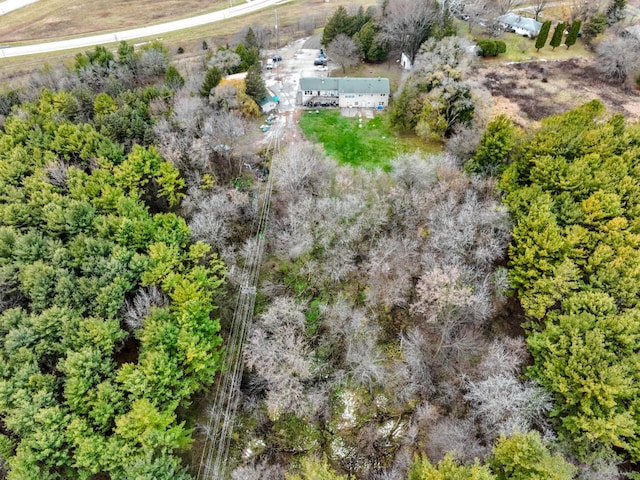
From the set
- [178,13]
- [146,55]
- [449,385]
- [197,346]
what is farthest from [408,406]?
[178,13]

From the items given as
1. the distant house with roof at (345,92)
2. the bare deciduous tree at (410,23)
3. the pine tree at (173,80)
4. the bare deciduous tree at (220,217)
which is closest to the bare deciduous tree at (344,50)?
the bare deciduous tree at (410,23)

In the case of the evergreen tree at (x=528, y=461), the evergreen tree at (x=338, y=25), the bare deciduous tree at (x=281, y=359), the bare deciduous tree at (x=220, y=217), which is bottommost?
the bare deciduous tree at (x=281, y=359)

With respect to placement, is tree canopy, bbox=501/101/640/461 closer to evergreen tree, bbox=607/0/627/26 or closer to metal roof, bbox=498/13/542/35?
metal roof, bbox=498/13/542/35

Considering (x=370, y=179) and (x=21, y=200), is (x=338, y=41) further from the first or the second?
(x=21, y=200)

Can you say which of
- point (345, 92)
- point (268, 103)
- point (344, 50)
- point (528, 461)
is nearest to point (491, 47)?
point (344, 50)

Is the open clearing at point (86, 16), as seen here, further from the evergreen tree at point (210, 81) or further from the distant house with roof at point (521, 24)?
the distant house with roof at point (521, 24)

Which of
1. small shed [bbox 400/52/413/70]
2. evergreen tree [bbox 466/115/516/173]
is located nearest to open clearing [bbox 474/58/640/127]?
small shed [bbox 400/52/413/70]
